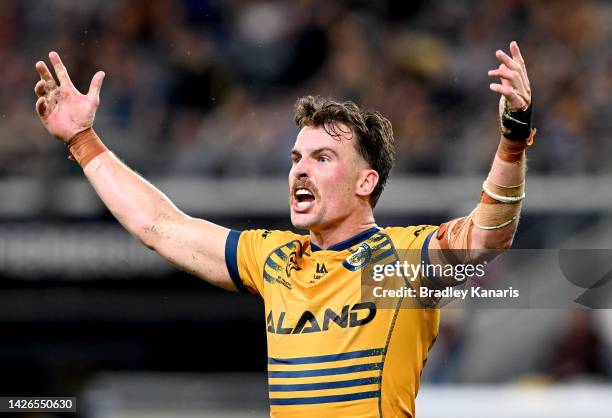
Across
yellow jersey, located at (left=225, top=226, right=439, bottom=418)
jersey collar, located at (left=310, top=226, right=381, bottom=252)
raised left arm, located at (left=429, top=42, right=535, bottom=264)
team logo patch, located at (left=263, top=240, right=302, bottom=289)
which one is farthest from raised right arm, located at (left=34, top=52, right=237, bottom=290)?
raised left arm, located at (left=429, top=42, right=535, bottom=264)

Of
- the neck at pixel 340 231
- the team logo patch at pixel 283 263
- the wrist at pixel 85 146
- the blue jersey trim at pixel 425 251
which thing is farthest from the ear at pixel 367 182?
the wrist at pixel 85 146

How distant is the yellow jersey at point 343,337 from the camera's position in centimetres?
469

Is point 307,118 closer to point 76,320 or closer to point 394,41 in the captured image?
point 76,320

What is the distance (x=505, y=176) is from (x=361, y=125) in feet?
3.26

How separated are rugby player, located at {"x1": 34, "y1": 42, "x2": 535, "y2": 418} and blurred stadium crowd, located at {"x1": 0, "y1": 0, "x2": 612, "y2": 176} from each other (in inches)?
184

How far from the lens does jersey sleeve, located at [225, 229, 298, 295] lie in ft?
17.1

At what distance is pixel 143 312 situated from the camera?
9867 mm

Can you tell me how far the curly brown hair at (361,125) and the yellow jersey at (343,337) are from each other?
362 mm

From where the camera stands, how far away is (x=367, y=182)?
519 cm

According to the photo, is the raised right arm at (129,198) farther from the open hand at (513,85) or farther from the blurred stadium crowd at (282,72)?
the blurred stadium crowd at (282,72)

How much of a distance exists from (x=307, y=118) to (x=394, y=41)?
713 cm

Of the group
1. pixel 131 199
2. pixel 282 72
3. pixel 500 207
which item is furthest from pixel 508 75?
pixel 282 72

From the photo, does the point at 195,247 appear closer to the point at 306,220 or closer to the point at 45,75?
the point at 306,220

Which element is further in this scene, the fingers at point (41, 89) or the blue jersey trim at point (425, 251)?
the fingers at point (41, 89)
